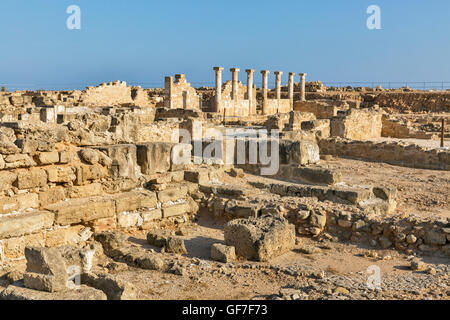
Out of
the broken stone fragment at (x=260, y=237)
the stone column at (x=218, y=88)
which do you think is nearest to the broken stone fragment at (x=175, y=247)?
the broken stone fragment at (x=260, y=237)

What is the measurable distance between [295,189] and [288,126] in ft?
35.8

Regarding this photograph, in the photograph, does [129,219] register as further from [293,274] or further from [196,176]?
[293,274]

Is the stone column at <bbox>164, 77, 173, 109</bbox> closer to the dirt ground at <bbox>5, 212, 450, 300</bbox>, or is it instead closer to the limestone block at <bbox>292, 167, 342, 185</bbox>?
the limestone block at <bbox>292, 167, 342, 185</bbox>

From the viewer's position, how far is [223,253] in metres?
5.80

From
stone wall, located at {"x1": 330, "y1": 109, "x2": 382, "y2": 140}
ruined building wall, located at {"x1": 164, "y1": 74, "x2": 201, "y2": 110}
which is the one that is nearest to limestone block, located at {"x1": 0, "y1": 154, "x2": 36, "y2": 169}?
stone wall, located at {"x1": 330, "y1": 109, "x2": 382, "y2": 140}

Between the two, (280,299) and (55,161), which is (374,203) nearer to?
(280,299)

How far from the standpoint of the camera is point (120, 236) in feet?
20.4

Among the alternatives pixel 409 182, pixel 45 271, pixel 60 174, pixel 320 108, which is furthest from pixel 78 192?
pixel 320 108

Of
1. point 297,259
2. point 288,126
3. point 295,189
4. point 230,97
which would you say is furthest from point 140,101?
point 297,259

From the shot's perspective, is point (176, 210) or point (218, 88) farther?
point (218, 88)

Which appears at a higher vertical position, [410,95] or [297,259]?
[410,95]

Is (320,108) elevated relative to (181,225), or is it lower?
elevated

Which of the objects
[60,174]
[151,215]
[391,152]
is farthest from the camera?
[391,152]
